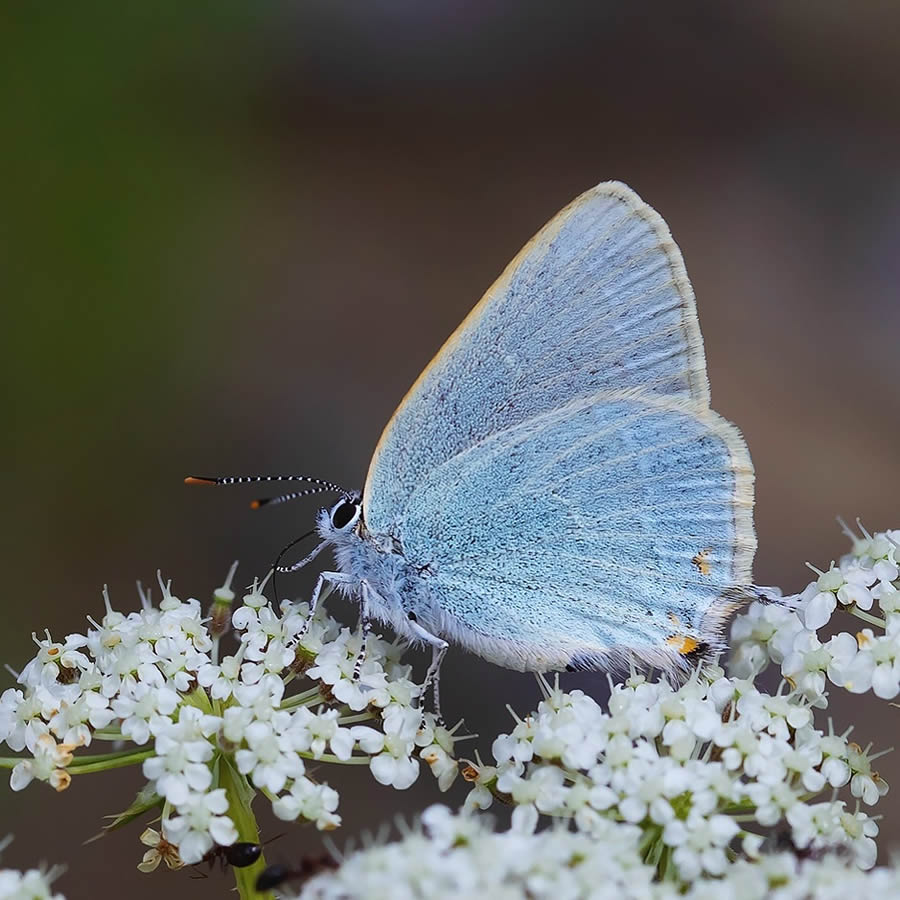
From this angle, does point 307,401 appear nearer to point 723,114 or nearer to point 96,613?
point 96,613

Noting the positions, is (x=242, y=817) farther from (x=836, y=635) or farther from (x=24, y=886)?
(x=836, y=635)

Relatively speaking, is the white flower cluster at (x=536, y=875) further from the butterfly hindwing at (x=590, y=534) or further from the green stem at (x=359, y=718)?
the butterfly hindwing at (x=590, y=534)

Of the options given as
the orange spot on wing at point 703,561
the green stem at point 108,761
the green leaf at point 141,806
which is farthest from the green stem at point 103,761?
the orange spot on wing at point 703,561

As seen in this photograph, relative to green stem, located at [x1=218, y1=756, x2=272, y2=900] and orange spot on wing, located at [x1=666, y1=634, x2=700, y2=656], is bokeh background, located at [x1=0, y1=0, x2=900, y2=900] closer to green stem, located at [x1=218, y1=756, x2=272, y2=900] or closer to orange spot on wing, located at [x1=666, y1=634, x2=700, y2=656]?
orange spot on wing, located at [x1=666, y1=634, x2=700, y2=656]

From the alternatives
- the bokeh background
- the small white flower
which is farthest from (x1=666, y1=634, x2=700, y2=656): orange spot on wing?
the bokeh background

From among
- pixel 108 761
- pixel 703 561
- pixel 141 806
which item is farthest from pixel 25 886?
pixel 703 561
